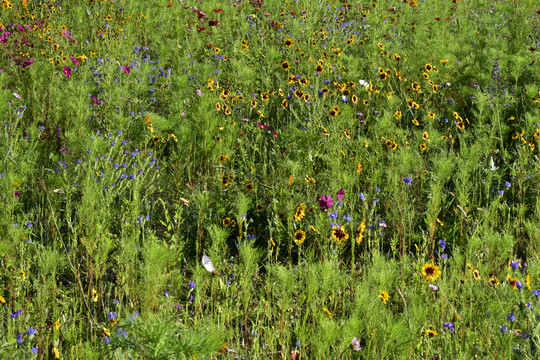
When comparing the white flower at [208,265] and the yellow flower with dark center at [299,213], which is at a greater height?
the yellow flower with dark center at [299,213]

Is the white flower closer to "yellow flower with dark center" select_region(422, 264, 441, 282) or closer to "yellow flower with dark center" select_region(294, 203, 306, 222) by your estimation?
"yellow flower with dark center" select_region(294, 203, 306, 222)

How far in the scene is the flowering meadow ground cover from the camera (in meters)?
1.92

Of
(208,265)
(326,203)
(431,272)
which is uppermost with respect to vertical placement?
(326,203)

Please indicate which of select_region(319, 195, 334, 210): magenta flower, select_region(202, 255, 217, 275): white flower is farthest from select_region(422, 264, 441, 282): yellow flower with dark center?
select_region(202, 255, 217, 275): white flower

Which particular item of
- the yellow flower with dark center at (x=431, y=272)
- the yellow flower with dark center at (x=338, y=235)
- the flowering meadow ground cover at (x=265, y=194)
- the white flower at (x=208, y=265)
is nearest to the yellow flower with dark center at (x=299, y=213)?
the flowering meadow ground cover at (x=265, y=194)

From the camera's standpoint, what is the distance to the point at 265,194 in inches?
115

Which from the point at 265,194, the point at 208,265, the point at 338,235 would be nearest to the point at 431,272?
the point at 338,235

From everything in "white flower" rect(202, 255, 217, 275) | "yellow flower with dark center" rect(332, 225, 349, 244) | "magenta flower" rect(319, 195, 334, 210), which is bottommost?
"white flower" rect(202, 255, 217, 275)

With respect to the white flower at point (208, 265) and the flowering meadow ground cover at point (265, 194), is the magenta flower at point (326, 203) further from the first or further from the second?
the white flower at point (208, 265)

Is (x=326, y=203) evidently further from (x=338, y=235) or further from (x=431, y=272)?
(x=431, y=272)

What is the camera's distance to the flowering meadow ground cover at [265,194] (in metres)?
1.92

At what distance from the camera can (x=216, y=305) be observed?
2193 mm

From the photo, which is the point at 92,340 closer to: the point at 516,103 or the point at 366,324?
the point at 366,324

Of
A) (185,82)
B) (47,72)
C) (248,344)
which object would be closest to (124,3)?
(47,72)
